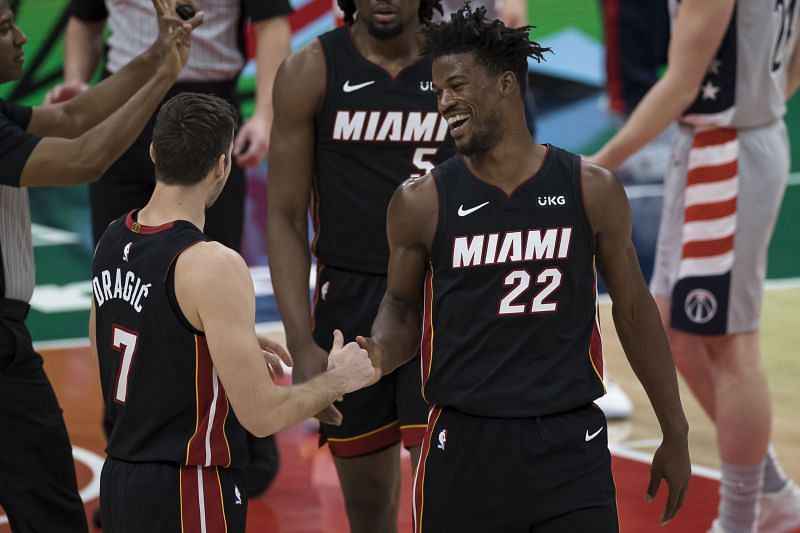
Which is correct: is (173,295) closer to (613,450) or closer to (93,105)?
(93,105)

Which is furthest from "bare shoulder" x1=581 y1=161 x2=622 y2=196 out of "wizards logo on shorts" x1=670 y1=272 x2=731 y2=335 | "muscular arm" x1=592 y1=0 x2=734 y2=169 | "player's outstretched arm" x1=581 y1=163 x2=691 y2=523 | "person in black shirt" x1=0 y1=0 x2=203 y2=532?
"wizards logo on shorts" x1=670 y1=272 x2=731 y2=335

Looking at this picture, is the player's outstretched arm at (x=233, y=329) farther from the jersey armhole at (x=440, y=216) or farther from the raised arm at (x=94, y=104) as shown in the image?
the raised arm at (x=94, y=104)

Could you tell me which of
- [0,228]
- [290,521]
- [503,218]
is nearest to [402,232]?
[503,218]

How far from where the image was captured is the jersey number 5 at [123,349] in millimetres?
3812

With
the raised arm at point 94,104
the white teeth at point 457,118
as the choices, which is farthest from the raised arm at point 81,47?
the white teeth at point 457,118

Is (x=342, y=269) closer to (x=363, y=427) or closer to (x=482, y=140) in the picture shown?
(x=363, y=427)

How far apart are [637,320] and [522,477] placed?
21.7 inches

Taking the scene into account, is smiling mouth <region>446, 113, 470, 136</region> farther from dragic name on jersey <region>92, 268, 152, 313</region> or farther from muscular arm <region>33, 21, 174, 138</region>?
muscular arm <region>33, 21, 174, 138</region>

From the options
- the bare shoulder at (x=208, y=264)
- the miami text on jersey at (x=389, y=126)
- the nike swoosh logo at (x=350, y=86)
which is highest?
the nike swoosh logo at (x=350, y=86)

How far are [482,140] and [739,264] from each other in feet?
7.96

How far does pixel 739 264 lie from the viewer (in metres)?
5.88

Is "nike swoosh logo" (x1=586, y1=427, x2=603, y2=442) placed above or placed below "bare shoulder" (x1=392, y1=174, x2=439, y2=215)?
below

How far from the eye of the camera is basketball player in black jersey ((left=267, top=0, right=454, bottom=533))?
4773mm

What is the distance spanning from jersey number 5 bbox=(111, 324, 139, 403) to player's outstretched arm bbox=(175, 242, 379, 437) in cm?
19
